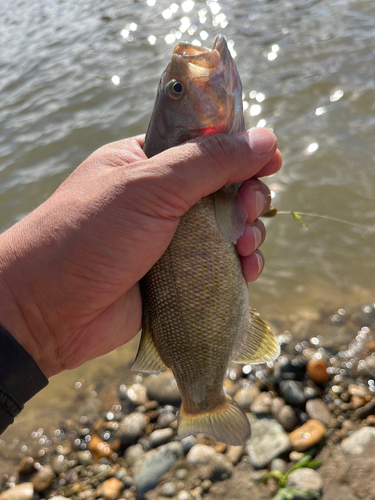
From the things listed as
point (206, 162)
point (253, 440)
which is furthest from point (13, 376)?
point (253, 440)

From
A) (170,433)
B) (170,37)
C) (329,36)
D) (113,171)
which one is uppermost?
(113,171)

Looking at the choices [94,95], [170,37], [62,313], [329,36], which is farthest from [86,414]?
[170,37]

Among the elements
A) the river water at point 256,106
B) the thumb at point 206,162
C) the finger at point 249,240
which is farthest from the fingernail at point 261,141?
the river water at point 256,106

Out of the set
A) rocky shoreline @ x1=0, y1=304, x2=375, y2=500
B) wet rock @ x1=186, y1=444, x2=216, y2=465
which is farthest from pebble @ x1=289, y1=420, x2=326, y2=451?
wet rock @ x1=186, y1=444, x2=216, y2=465

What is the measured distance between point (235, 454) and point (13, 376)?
2.21 m

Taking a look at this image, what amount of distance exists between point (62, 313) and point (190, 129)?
1.51m

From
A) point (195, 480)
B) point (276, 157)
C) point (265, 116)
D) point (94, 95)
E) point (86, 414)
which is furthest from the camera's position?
point (94, 95)

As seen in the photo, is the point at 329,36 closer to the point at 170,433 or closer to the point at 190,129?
the point at 190,129

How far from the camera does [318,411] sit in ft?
12.5

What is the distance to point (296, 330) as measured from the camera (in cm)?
495

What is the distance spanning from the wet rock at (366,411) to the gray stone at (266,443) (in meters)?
0.70

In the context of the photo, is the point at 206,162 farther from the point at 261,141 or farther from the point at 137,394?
the point at 137,394

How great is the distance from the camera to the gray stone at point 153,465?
3650 mm

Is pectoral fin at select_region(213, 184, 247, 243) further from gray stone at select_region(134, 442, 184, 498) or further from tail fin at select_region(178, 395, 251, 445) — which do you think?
gray stone at select_region(134, 442, 184, 498)
